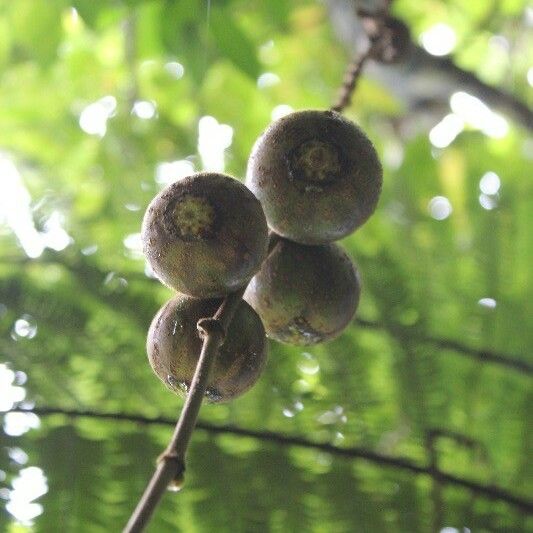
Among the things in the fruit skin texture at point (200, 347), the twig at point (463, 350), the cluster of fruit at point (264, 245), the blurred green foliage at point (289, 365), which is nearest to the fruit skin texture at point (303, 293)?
the cluster of fruit at point (264, 245)

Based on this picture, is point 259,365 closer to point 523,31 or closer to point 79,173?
point 79,173

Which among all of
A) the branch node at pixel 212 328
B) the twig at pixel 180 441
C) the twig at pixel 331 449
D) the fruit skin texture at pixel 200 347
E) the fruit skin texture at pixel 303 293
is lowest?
the twig at pixel 180 441

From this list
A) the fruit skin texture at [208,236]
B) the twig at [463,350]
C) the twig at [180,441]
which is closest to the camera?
the twig at [180,441]

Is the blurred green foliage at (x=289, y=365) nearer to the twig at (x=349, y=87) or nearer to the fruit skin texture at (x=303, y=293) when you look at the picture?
the twig at (x=349, y=87)

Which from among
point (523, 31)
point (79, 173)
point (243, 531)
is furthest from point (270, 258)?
point (523, 31)

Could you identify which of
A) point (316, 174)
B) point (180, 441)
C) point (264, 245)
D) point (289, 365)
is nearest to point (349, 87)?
point (316, 174)

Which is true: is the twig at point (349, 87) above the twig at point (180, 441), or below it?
above

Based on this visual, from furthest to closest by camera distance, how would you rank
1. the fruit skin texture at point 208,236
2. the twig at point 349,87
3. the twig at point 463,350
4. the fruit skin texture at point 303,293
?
the twig at point 463,350, the twig at point 349,87, the fruit skin texture at point 303,293, the fruit skin texture at point 208,236
